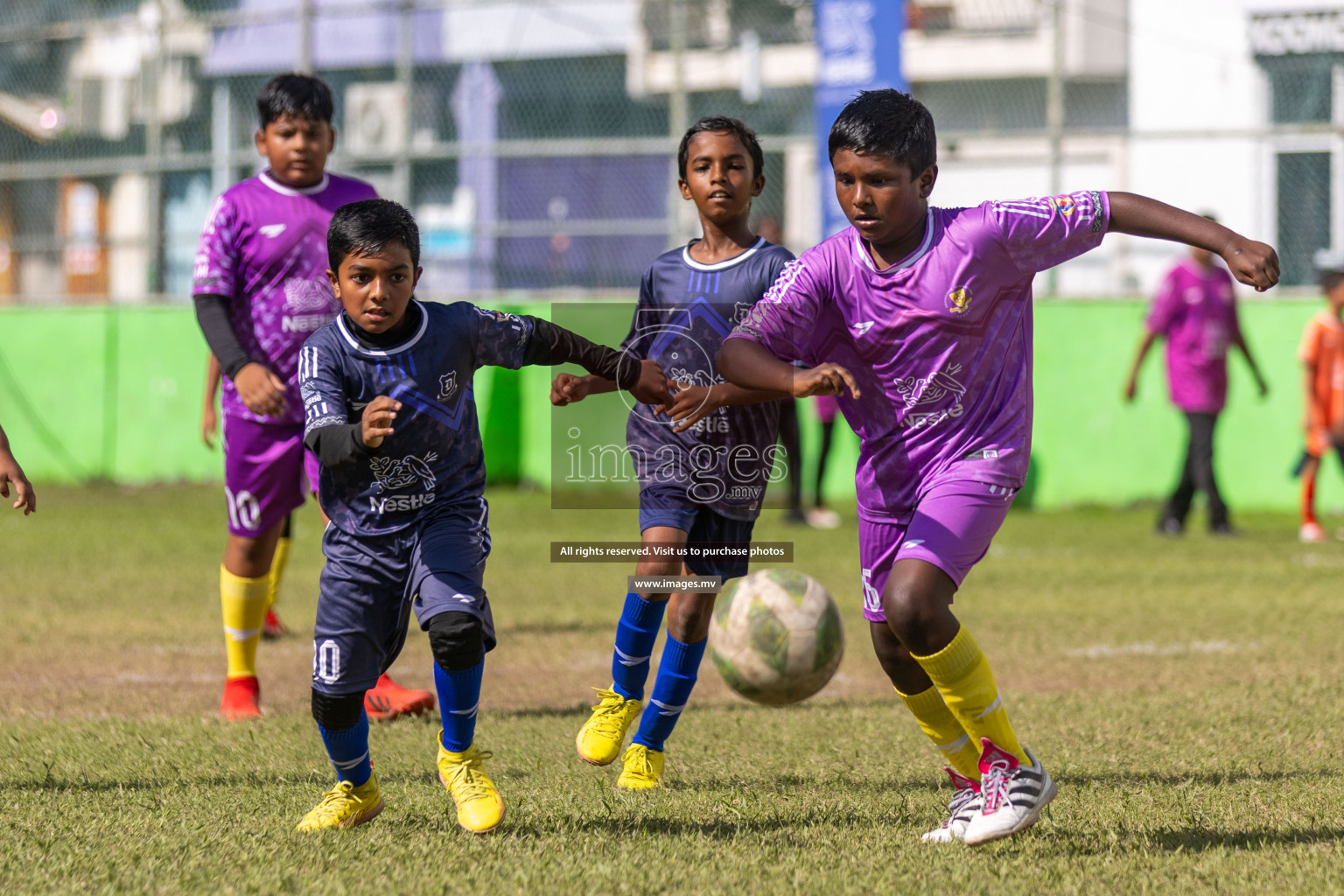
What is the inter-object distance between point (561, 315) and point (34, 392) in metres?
6.55

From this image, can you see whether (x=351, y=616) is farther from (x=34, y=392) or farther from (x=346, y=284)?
(x=34, y=392)

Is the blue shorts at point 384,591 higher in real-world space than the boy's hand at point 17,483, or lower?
lower

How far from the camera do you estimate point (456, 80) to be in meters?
18.1

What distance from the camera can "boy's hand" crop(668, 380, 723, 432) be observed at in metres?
4.35

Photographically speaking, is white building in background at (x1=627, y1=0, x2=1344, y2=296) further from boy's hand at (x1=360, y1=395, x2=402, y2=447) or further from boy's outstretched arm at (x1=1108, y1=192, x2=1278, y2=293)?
boy's hand at (x1=360, y1=395, x2=402, y2=447)

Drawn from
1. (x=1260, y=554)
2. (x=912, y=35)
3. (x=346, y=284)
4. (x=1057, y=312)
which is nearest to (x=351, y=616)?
(x=346, y=284)

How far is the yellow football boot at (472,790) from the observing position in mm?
3930

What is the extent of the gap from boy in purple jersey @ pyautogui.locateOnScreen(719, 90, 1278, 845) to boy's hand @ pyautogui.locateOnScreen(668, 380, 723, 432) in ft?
0.91

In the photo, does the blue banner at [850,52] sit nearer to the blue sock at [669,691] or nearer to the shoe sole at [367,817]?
the blue sock at [669,691]

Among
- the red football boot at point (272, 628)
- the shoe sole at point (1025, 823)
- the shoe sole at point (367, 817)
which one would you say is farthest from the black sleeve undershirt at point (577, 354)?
the red football boot at point (272, 628)

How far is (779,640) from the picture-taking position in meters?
5.28

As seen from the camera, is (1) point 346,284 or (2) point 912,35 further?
(2) point 912,35

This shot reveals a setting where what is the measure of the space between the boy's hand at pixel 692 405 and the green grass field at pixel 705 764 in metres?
1.07

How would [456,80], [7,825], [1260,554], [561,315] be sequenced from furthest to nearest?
[456,80] → [561,315] → [1260,554] → [7,825]
